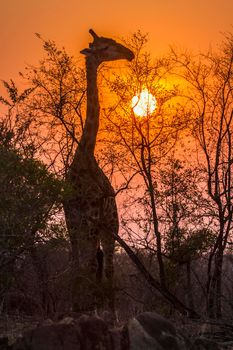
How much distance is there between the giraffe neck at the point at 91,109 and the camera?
18453 millimetres

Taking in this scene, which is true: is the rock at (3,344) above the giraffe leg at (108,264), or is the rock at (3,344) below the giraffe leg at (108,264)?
below

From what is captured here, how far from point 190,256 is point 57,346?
11.2 m

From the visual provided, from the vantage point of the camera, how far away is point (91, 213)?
17.5 meters

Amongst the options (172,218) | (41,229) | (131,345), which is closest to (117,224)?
(172,218)

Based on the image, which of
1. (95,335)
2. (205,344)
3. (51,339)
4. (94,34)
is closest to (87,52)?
(94,34)

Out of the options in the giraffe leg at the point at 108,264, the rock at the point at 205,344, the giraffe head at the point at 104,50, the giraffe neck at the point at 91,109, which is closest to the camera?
the rock at the point at 205,344

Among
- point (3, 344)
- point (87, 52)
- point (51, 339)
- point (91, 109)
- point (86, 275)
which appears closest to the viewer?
point (51, 339)

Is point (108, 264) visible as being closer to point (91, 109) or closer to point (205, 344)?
point (91, 109)

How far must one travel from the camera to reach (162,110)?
57.8 feet

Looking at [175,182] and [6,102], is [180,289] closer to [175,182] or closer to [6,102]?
[175,182]

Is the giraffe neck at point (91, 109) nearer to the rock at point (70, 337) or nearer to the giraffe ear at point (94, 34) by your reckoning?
the giraffe ear at point (94, 34)

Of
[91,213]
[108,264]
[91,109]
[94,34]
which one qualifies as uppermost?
[94,34]

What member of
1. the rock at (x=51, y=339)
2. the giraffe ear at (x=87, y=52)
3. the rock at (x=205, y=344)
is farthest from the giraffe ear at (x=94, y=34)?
the rock at (x=51, y=339)

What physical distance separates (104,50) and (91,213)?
17.1ft
